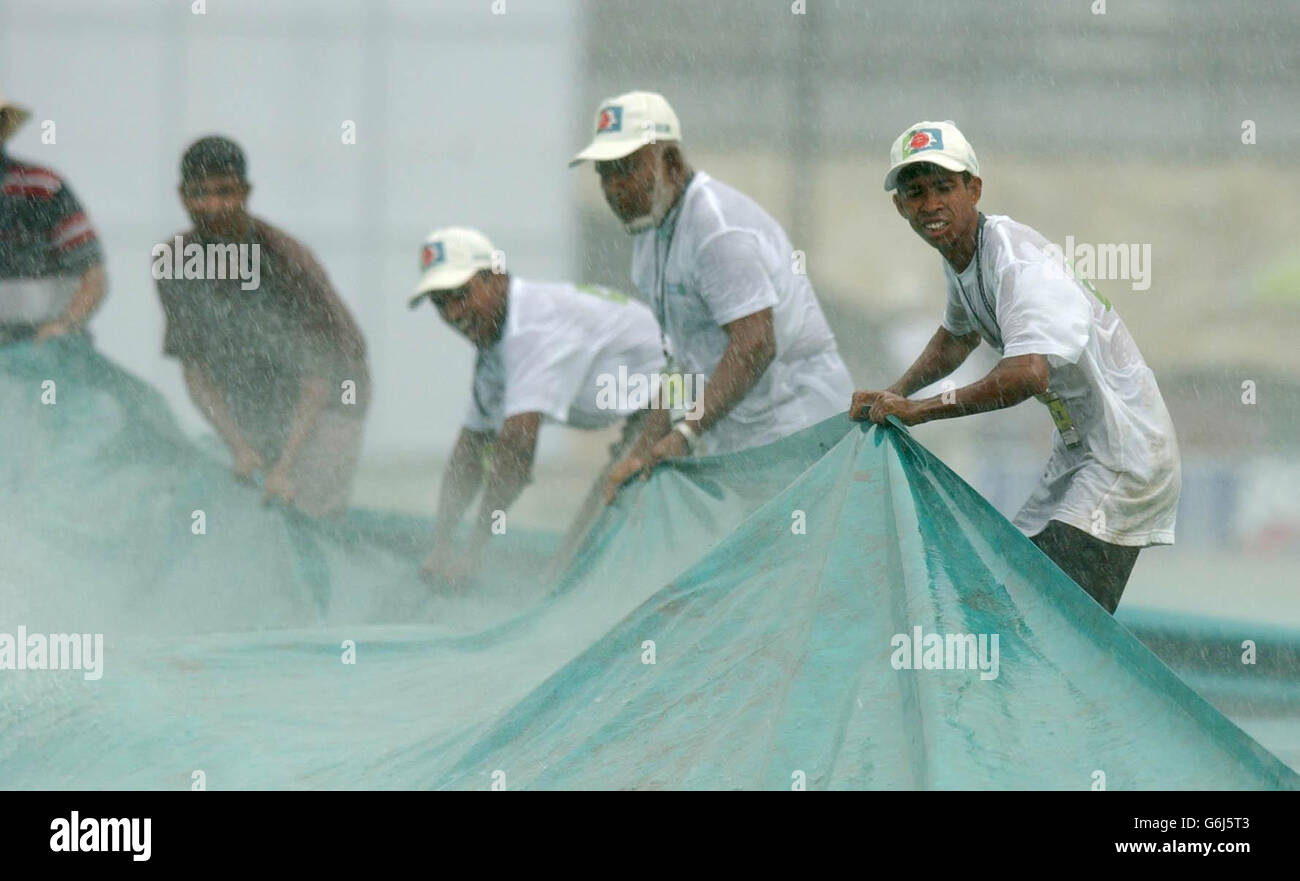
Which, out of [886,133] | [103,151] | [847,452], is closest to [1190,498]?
[886,133]

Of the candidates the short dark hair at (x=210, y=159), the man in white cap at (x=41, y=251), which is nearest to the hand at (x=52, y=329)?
the man in white cap at (x=41, y=251)

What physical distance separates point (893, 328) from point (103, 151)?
5189mm

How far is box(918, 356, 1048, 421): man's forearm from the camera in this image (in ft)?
9.19

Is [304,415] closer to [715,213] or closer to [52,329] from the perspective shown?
[52,329]

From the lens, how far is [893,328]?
33.4 ft

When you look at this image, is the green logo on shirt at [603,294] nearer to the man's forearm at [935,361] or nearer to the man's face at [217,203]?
the man's face at [217,203]

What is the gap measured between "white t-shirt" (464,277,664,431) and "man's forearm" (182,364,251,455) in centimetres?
63

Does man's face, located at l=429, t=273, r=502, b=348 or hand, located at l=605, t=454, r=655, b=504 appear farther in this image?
man's face, located at l=429, t=273, r=502, b=348

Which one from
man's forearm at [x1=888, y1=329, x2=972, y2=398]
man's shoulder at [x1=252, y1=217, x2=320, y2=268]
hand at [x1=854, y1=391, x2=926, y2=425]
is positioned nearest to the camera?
hand at [x1=854, y1=391, x2=926, y2=425]

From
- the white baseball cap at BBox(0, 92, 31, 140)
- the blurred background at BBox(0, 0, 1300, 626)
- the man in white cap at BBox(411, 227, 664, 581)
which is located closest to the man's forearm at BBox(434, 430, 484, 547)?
the man in white cap at BBox(411, 227, 664, 581)

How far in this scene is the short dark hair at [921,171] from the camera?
2998 millimetres

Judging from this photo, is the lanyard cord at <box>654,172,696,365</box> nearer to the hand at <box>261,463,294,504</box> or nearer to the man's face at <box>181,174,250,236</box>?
the hand at <box>261,463,294,504</box>

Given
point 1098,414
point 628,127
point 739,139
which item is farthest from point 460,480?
point 739,139

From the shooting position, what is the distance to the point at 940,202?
3.02 m
